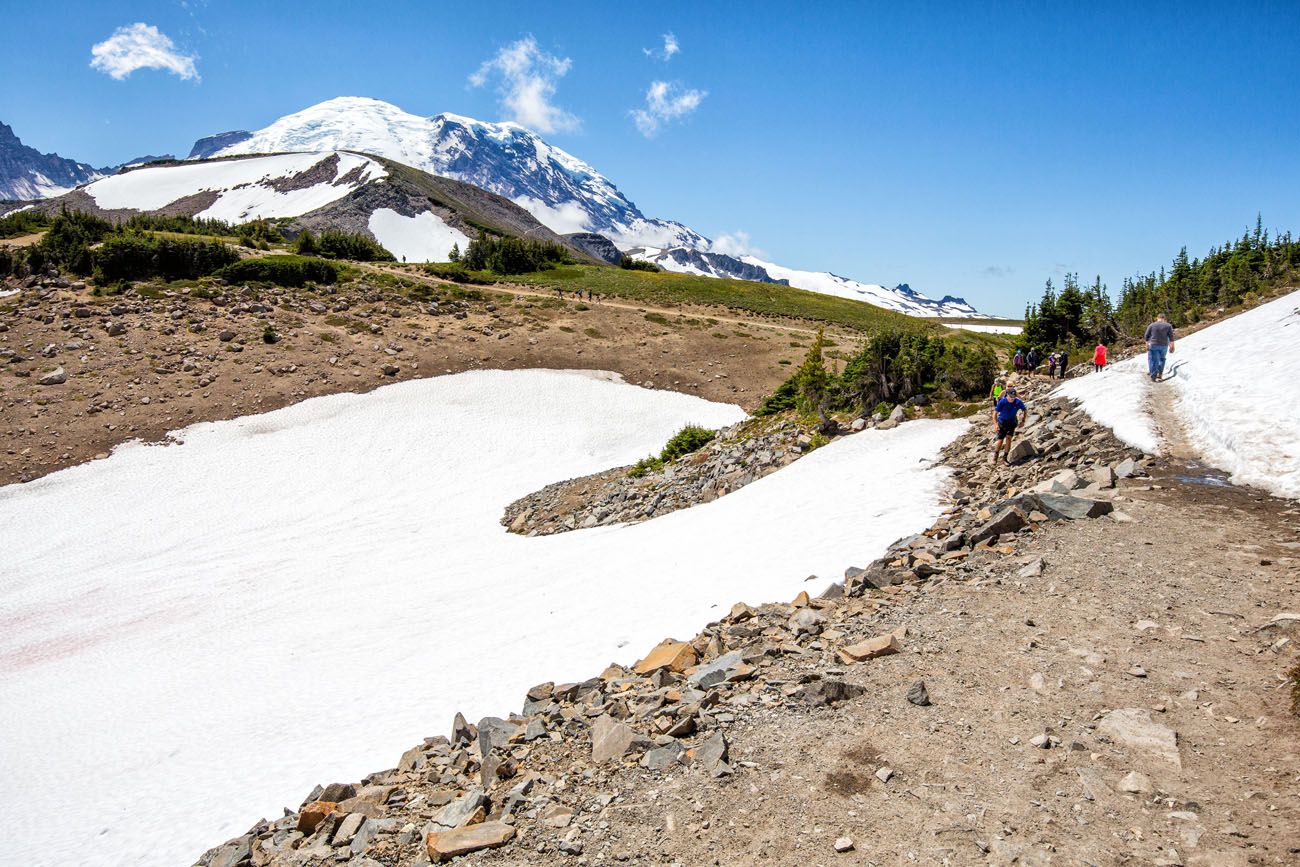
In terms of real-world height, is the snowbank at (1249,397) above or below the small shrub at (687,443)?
above

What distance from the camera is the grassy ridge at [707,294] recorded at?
2393 inches

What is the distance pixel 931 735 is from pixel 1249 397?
39.2ft

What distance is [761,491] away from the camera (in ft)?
57.6

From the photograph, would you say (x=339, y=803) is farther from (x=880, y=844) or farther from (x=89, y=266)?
(x=89, y=266)

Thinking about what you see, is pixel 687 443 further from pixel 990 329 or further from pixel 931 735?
pixel 990 329

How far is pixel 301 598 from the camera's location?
55.7 feet

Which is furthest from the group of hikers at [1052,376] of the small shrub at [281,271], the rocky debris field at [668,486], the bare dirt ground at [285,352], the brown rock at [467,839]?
the small shrub at [281,271]

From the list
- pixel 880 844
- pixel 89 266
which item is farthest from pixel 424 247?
pixel 880 844

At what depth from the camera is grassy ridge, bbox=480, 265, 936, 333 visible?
60781 millimetres

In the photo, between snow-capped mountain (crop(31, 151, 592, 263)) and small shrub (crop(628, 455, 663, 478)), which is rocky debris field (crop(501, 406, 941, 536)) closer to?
small shrub (crop(628, 455, 663, 478))

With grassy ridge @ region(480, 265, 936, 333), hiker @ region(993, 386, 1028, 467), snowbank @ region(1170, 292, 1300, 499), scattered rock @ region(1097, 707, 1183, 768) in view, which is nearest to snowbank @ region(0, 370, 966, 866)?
hiker @ region(993, 386, 1028, 467)

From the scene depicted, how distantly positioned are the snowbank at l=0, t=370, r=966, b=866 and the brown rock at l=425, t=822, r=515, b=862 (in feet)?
13.5

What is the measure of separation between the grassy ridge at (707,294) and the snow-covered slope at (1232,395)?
40.3m

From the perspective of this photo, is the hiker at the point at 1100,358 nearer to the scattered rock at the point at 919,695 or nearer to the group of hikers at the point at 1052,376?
the group of hikers at the point at 1052,376
